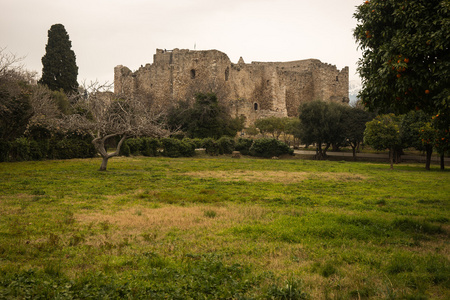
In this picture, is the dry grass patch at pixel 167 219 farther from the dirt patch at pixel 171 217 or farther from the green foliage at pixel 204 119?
the green foliage at pixel 204 119

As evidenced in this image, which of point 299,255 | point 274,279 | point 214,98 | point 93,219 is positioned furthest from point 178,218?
point 214,98

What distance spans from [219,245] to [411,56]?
15.6ft

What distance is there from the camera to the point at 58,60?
36.5 m

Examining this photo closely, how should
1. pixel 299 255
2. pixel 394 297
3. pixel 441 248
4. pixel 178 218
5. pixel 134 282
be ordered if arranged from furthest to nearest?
pixel 178 218 < pixel 441 248 < pixel 299 255 < pixel 134 282 < pixel 394 297

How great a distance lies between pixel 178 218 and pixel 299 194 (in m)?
5.11

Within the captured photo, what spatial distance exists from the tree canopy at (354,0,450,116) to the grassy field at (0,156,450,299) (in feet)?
8.37

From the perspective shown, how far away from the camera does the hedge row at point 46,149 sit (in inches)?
768

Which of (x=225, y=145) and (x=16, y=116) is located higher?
(x=16, y=116)

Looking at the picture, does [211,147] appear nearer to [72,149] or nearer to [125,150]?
[125,150]

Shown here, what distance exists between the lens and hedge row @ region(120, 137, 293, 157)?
90.5 feet

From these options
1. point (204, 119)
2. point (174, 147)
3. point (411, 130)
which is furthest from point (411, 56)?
point (204, 119)

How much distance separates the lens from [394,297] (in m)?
3.91

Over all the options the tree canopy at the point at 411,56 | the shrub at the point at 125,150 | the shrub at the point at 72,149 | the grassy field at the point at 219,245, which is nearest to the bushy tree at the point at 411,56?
the tree canopy at the point at 411,56

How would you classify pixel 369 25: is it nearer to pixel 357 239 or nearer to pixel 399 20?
pixel 399 20
